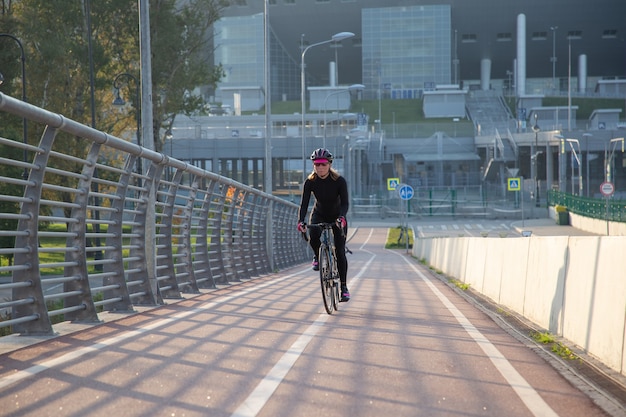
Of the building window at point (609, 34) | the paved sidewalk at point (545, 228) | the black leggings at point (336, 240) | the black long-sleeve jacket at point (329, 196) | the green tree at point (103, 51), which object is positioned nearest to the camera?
the black long-sleeve jacket at point (329, 196)

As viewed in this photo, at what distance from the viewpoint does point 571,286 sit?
8734 mm

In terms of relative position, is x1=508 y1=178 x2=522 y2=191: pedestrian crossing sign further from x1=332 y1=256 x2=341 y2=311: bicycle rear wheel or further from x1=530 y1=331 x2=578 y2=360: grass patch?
x1=530 y1=331 x2=578 y2=360: grass patch

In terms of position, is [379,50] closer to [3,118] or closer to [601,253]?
[3,118]

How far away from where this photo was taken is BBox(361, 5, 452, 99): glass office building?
117750mm

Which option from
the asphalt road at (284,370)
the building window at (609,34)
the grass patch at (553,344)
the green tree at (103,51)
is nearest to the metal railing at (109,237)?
the asphalt road at (284,370)

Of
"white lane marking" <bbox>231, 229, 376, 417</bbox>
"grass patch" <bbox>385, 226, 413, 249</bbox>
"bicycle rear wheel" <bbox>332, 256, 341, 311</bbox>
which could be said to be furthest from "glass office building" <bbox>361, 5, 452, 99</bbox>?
"white lane marking" <bbox>231, 229, 376, 417</bbox>

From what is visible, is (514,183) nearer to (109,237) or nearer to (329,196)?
(329,196)

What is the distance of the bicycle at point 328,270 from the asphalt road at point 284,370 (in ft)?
1.54

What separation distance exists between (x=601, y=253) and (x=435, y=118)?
11314 cm

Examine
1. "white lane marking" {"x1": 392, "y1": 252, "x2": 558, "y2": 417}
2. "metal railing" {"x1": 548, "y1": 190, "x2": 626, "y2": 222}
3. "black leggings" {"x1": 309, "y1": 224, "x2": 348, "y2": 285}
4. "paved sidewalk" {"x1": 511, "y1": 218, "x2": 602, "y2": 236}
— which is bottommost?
"paved sidewalk" {"x1": 511, "y1": 218, "x2": 602, "y2": 236}

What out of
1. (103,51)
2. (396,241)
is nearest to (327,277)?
(103,51)

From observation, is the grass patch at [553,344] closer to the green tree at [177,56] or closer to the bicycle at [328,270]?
the bicycle at [328,270]

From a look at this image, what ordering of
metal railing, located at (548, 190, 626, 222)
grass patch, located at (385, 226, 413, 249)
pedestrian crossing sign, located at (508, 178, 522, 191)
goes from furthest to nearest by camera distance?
1. pedestrian crossing sign, located at (508, 178, 522, 191)
2. grass patch, located at (385, 226, 413, 249)
3. metal railing, located at (548, 190, 626, 222)

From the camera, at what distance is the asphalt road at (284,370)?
5512 mm
